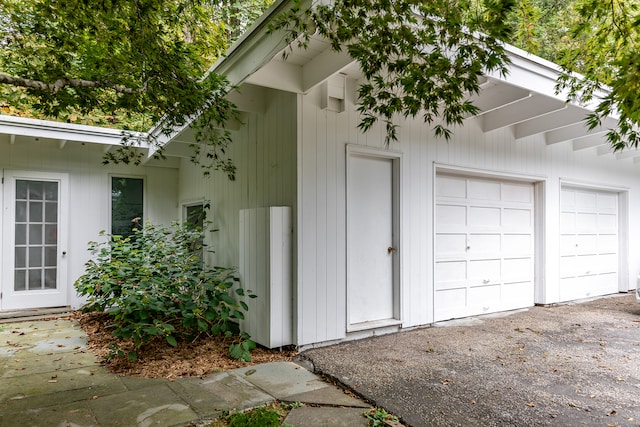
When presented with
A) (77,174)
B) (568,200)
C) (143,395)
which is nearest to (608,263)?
→ (568,200)

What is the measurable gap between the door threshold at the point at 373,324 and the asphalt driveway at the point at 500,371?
0.13 metres

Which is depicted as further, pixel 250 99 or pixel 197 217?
pixel 197 217

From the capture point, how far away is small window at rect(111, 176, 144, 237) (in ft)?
22.0

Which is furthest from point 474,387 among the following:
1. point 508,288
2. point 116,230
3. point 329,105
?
point 116,230

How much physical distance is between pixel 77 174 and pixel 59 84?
3653 millimetres

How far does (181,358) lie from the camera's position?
377cm

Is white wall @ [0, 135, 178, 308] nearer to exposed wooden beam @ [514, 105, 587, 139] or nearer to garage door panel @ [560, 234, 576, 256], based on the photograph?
exposed wooden beam @ [514, 105, 587, 139]

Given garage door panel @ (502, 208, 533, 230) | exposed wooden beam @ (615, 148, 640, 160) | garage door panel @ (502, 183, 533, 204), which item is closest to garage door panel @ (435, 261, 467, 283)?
garage door panel @ (502, 208, 533, 230)

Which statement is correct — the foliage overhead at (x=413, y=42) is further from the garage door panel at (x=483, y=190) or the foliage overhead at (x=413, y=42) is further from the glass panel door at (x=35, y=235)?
the glass panel door at (x=35, y=235)

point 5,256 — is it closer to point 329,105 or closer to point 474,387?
point 329,105

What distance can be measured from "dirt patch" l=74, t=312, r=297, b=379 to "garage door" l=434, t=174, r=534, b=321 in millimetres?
2443

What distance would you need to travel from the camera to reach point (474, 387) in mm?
3096

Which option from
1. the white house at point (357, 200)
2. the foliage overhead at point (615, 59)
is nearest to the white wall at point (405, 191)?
the white house at point (357, 200)

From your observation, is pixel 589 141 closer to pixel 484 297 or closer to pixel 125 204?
pixel 484 297
